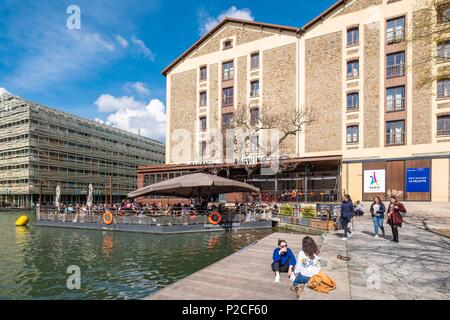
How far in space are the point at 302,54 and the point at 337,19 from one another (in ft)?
16.8

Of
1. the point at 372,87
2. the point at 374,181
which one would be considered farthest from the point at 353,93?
the point at 374,181

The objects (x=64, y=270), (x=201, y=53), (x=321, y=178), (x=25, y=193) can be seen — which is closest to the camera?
(x=64, y=270)

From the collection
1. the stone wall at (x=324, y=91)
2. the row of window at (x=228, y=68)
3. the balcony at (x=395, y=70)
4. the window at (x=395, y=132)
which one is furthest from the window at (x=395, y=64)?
the row of window at (x=228, y=68)

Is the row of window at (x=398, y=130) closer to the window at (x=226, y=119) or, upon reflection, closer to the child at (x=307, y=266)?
the window at (x=226, y=119)

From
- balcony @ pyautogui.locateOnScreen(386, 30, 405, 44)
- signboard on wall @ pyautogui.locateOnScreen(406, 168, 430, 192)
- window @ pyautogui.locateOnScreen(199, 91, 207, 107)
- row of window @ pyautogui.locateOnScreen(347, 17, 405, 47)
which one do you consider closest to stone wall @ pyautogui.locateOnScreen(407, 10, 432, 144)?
row of window @ pyautogui.locateOnScreen(347, 17, 405, 47)

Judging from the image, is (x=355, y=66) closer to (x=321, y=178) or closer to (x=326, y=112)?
(x=326, y=112)

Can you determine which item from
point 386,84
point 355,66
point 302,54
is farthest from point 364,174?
point 302,54

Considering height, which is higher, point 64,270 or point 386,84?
point 386,84

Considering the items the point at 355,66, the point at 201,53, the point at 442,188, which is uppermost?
the point at 201,53

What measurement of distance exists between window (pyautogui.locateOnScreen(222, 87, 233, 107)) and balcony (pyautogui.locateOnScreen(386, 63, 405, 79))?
60.7 ft

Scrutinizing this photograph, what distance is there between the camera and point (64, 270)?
11.0m

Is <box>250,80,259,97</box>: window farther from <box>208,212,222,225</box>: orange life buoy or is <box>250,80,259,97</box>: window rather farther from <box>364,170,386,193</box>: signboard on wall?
<box>208,212,222,225</box>: orange life buoy

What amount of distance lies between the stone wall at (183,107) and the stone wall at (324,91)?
637 inches

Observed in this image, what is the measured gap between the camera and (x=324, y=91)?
1313 inches
